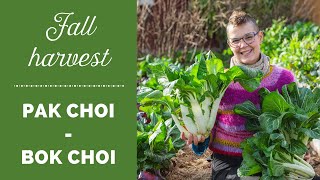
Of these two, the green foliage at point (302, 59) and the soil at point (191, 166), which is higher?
the green foliage at point (302, 59)

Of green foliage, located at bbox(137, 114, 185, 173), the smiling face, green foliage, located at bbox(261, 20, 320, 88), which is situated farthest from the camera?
green foliage, located at bbox(261, 20, 320, 88)

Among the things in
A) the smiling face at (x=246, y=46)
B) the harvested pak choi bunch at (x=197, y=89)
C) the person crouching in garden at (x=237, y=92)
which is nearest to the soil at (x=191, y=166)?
the person crouching in garden at (x=237, y=92)

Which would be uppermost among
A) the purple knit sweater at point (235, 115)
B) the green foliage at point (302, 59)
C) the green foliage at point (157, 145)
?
the green foliage at point (302, 59)

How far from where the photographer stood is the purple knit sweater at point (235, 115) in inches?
144

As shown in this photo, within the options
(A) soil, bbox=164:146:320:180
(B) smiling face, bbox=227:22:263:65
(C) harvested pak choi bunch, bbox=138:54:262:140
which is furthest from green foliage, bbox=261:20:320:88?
(C) harvested pak choi bunch, bbox=138:54:262:140

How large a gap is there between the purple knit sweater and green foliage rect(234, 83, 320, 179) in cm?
9

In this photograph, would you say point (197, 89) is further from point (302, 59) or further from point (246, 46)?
point (302, 59)

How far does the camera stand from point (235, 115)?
3.72 meters

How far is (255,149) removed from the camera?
11.7 ft

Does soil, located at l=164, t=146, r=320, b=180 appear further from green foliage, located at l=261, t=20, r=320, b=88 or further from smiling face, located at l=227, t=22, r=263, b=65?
smiling face, located at l=227, t=22, r=263, b=65

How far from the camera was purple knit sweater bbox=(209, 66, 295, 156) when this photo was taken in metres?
3.66

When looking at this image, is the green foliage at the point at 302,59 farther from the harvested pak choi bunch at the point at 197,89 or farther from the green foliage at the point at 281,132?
the harvested pak choi bunch at the point at 197,89

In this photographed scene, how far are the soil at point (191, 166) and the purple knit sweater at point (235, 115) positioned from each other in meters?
0.70

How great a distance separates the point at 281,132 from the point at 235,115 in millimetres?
337
